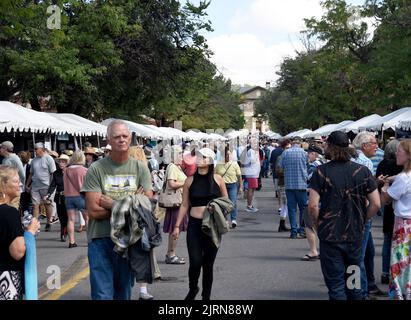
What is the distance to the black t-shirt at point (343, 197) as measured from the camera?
6059mm

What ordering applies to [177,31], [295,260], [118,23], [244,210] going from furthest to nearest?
[177,31] < [118,23] < [244,210] < [295,260]

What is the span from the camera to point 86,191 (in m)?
5.50

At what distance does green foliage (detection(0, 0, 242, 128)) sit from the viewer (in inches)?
974

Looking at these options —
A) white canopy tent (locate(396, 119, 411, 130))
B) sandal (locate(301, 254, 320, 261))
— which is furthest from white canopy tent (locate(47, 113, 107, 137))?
sandal (locate(301, 254, 320, 261))

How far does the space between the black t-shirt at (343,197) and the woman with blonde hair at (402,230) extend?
76 cm

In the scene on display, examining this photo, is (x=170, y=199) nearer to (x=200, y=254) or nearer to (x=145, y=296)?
(x=145, y=296)

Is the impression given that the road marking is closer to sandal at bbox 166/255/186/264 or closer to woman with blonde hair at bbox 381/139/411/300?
sandal at bbox 166/255/186/264

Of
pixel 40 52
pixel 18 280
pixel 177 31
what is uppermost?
pixel 177 31

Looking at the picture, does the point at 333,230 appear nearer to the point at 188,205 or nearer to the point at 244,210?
the point at 188,205

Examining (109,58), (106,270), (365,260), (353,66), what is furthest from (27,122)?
(353,66)

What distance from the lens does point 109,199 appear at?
5430 millimetres

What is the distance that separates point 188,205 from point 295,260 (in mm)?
3546

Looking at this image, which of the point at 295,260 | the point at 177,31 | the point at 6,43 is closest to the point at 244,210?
the point at 295,260

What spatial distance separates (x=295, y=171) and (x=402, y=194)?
5.42 metres
